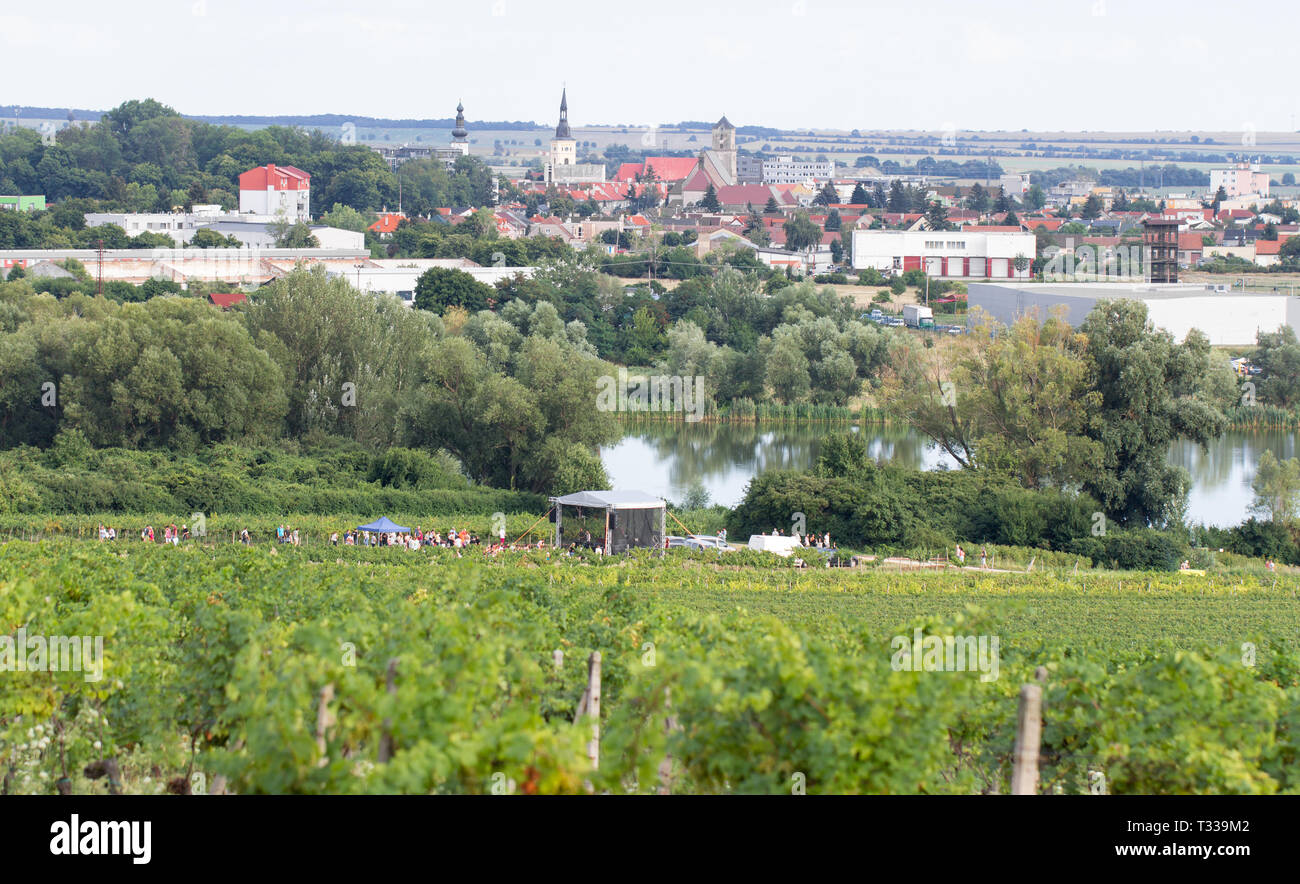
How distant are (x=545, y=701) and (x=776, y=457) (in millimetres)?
26935

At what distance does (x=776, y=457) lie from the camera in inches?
1389

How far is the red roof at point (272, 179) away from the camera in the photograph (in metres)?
93.3

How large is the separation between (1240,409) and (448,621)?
36781 millimetres

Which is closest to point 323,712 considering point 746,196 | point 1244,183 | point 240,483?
point 240,483

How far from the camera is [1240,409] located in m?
39.4

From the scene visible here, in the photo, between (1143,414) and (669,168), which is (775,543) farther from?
(669,168)

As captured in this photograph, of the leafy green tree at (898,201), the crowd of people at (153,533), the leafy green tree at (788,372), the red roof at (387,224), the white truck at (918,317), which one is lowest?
the crowd of people at (153,533)

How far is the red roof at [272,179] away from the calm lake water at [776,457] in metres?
61.5

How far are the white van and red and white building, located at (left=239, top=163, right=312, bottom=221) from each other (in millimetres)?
74222

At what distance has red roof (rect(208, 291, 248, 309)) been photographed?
49.2 meters

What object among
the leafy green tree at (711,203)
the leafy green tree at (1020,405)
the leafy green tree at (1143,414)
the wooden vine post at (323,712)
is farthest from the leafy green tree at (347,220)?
the wooden vine post at (323,712)

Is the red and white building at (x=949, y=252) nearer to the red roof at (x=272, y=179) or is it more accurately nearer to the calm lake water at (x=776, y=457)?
the calm lake water at (x=776, y=457)

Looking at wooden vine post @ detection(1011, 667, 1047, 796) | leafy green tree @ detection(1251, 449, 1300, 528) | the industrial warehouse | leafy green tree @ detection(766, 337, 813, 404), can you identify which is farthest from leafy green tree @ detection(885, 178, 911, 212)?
wooden vine post @ detection(1011, 667, 1047, 796)

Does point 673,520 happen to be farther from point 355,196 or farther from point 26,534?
point 355,196
